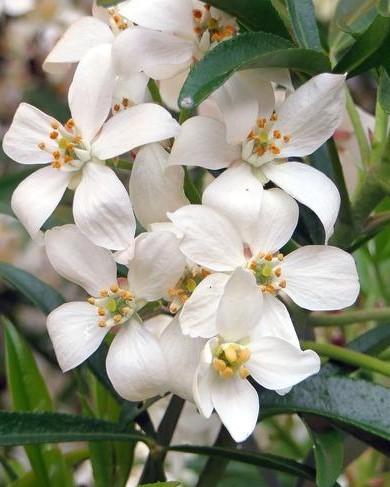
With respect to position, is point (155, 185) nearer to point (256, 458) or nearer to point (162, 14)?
point (162, 14)

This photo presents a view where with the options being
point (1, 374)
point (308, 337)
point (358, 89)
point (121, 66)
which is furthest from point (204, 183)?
point (358, 89)

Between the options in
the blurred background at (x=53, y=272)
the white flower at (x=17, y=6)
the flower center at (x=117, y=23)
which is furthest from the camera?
the white flower at (x=17, y=6)

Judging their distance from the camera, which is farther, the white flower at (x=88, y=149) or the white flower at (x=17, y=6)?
the white flower at (x=17, y=6)

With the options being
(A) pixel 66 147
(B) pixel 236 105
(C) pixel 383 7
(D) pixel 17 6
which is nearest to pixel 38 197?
(A) pixel 66 147

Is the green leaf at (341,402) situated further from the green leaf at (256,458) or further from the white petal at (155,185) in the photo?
the white petal at (155,185)

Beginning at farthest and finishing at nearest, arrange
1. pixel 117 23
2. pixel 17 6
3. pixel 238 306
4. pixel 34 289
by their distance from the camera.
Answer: pixel 17 6
pixel 34 289
pixel 117 23
pixel 238 306

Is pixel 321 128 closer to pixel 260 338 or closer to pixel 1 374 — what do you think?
pixel 260 338

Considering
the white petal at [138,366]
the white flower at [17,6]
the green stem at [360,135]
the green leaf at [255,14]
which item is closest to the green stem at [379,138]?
the green stem at [360,135]
